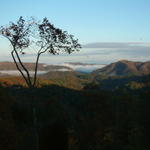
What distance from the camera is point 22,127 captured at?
49656 mm

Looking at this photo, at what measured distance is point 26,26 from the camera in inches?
789

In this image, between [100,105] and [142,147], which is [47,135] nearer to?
[142,147]

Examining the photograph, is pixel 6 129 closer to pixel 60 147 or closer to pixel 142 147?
pixel 60 147

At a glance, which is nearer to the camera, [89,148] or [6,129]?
[6,129]

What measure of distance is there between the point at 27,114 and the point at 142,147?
3603 cm

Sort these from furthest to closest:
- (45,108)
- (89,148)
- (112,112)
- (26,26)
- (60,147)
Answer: (45,108)
(112,112)
(89,148)
(60,147)
(26,26)

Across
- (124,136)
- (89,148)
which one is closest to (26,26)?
(89,148)

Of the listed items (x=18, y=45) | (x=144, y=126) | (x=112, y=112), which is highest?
(x=18, y=45)

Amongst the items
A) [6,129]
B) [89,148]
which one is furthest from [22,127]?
[6,129]

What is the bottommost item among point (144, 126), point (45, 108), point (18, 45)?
point (45, 108)

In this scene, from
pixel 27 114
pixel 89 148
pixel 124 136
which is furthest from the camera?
pixel 27 114

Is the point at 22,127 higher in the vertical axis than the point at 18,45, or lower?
lower

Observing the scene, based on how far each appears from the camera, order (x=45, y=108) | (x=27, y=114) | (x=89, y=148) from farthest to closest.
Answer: (x=45, y=108), (x=27, y=114), (x=89, y=148)

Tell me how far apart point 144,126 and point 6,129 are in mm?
12133
